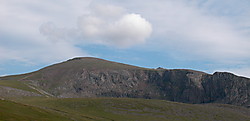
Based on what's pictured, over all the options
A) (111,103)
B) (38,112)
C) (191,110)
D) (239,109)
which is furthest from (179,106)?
(38,112)

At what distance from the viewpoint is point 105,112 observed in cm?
14038

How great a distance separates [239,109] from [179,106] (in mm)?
56185

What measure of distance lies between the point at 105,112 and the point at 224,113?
243 feet

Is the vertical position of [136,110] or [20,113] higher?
[20,113]

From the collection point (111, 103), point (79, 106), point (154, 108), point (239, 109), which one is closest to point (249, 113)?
point (239, 109)

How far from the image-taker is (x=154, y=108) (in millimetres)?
156750

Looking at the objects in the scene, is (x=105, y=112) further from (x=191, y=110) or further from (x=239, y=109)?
(x=239, y=109)

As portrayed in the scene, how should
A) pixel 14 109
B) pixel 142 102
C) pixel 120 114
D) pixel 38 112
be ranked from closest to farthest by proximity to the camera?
1. pixel 14 109
2. pixel 38 112
3. pixel 120 114
4. pixel 142 102

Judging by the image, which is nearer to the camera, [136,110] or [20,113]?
[20,113]

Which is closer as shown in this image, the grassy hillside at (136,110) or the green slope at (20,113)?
the green slope at (20,113)

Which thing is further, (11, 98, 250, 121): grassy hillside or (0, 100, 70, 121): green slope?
(11, 98, 250, 121): grassy hillside

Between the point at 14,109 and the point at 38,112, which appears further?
the point at 38,112

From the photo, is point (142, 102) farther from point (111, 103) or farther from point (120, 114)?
point (120, 114)

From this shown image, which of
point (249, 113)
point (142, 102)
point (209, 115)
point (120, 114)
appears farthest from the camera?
point (249, 113)
